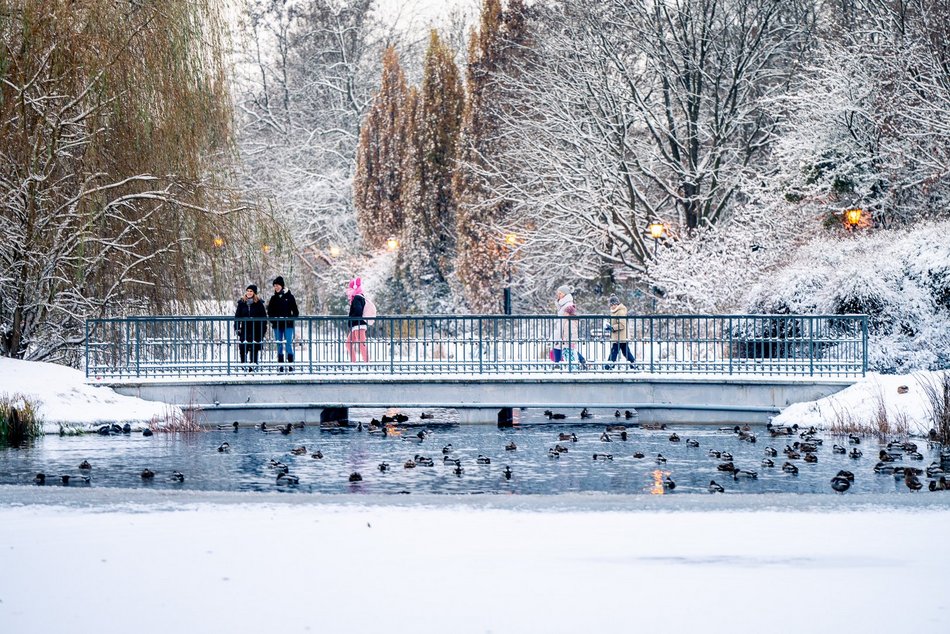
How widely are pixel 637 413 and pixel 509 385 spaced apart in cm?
232

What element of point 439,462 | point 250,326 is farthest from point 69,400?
point 439,462

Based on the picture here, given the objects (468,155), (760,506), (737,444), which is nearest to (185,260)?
(737,444)

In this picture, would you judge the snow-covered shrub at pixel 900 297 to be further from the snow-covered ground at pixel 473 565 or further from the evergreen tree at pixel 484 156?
the evergreen tree at pixel 484 156

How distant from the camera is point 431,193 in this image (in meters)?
47.2

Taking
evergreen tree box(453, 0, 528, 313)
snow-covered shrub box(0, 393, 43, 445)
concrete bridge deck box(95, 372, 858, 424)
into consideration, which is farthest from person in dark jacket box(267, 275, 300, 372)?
evergreen tree box(453, 0, 528, 313)

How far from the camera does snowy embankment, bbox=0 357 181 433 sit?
2111cm

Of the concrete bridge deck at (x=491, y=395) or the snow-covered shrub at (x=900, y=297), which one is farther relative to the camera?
the snow-covered shrub at (x=900, y=297)

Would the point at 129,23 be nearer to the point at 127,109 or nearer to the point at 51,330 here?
the point at 127,109

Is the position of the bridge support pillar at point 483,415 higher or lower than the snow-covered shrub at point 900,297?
lower

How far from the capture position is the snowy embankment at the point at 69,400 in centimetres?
2111

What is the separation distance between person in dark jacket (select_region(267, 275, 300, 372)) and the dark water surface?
2.01 m

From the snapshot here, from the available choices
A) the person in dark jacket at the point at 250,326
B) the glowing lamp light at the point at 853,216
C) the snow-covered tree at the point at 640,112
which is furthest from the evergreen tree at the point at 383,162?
the person in dark jacket at the point at 250,326

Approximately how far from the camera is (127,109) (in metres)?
22.2

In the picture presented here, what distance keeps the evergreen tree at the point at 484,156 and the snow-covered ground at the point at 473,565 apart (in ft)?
103
